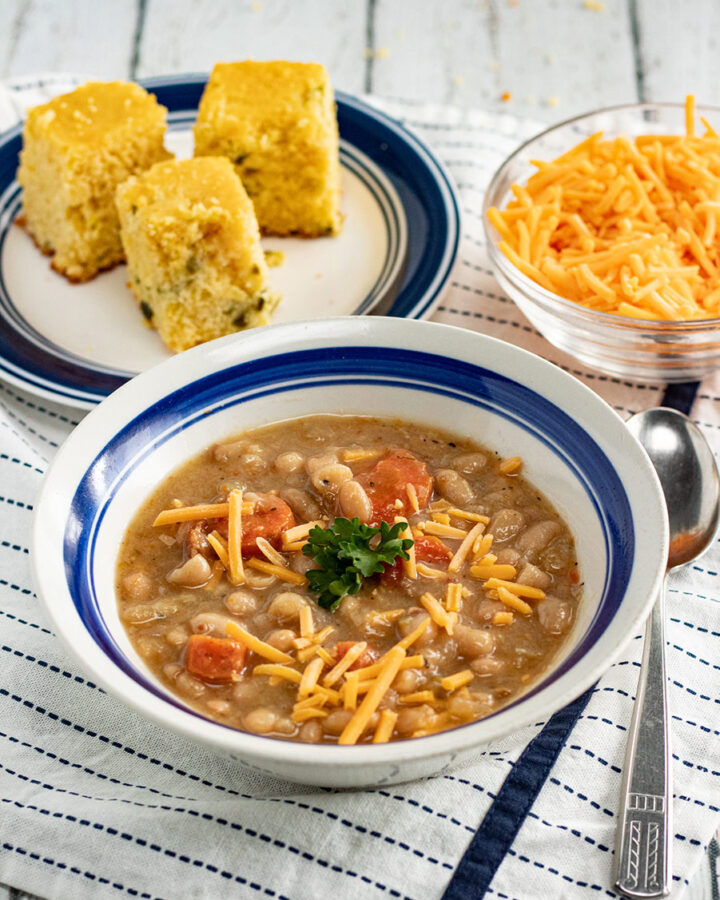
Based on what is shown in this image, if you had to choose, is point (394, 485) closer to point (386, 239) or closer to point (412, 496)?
point (412, 496)

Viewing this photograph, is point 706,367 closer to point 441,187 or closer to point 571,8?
point 441,187

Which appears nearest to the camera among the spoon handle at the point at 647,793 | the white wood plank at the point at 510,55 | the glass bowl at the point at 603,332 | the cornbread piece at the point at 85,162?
the spoon handle at the point at 647,793

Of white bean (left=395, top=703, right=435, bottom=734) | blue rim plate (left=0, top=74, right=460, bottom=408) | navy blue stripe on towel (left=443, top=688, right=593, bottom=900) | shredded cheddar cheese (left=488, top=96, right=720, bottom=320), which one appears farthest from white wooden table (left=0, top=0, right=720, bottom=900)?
white bean (left=395, top=703, right=435, bottom=734)

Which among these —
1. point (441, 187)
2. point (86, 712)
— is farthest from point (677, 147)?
point (86, 712)

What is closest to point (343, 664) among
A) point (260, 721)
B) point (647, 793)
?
point (260, 721)

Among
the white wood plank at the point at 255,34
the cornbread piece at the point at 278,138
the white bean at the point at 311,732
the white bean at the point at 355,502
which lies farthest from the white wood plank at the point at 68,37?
the white bean at the point at 311,732

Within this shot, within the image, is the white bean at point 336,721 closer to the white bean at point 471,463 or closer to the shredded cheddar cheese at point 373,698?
the shredded cheddar cheese at point 373,698

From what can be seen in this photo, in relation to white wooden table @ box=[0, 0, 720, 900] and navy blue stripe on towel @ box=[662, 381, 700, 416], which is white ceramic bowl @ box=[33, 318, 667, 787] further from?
white wooden table @ box=[0, 0, 720, 900]
